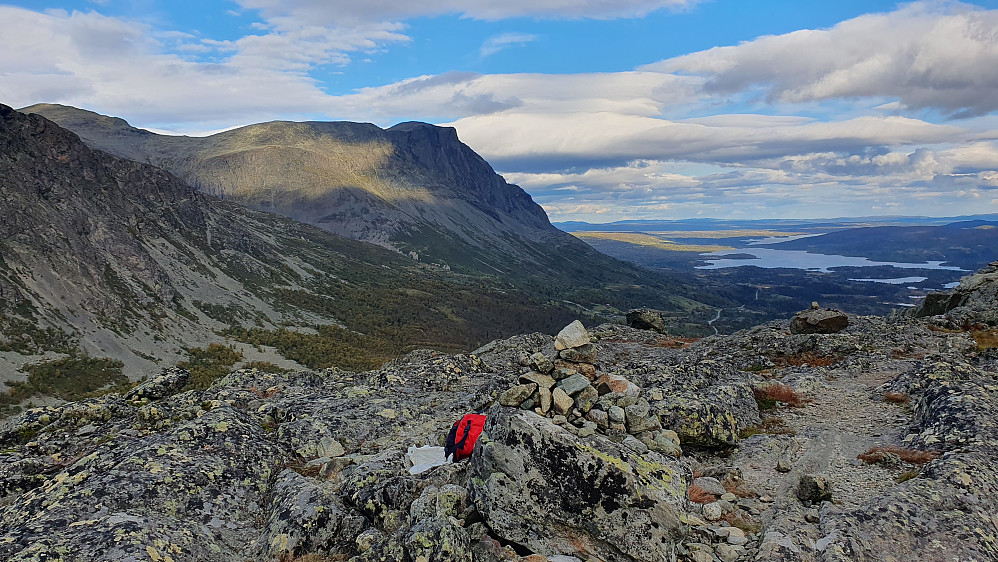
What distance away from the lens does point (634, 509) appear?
35.4 feet

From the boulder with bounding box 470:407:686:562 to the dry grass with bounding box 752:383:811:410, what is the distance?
40.0 ft

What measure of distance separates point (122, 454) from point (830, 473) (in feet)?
65.6

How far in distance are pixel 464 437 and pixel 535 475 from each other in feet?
11.2

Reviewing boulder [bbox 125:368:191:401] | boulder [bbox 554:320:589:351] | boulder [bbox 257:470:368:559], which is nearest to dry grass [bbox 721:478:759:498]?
boulder [bbox 554:320:589:351]

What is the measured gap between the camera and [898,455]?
47.6ft

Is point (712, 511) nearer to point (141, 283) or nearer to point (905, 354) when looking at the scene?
point (905, 354)

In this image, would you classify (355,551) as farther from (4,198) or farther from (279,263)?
(279,263)

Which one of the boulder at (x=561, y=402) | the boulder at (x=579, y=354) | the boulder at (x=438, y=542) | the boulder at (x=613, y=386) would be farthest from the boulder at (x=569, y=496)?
the boulder at (x=579, y=354)

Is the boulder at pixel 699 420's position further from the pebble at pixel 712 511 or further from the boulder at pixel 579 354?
the pebble at pixel 712 511

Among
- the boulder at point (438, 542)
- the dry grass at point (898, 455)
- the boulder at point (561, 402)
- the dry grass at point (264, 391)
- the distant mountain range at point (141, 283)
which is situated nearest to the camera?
the boulder at point (438, 542)

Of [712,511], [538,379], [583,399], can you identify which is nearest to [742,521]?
[712,511]

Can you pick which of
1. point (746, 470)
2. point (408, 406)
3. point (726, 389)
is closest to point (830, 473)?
point (746, 470)

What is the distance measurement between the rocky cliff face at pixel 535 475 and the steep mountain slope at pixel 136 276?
90419 millimetres

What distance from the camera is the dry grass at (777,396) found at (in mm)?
21375
